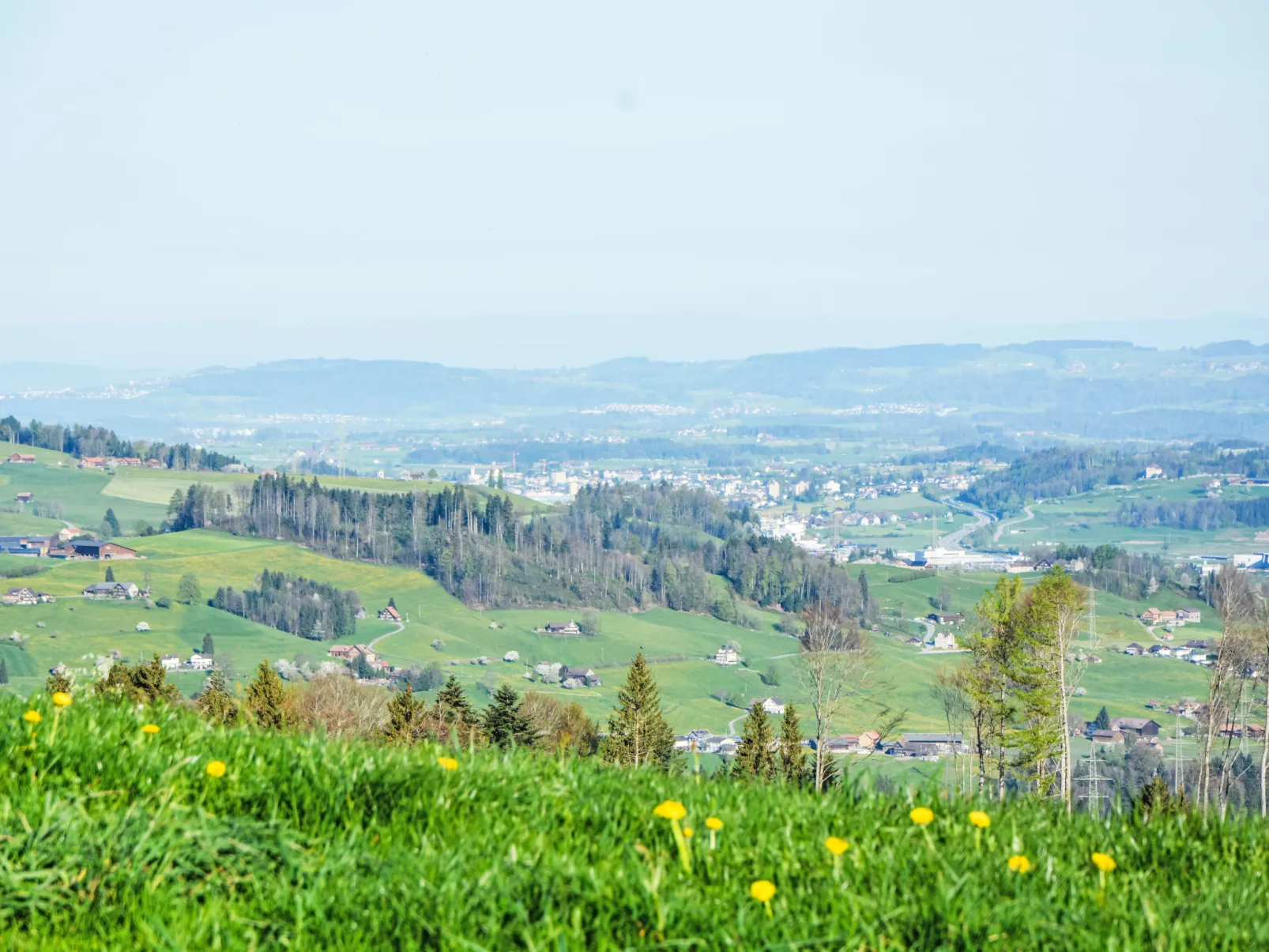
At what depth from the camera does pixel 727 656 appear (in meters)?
139

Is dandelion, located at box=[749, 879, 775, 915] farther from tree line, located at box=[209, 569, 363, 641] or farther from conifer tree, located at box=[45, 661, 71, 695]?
tree line, located at box=[209, 569, 363, 641]

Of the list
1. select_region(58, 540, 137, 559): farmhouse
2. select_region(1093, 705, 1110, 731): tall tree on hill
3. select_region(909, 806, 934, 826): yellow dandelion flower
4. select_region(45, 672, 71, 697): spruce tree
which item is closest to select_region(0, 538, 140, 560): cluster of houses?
select_region(58, 540, 137, 559): farmhouse

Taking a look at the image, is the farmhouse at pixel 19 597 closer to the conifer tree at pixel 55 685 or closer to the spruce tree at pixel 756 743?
the spruce tree at pixel 756 743

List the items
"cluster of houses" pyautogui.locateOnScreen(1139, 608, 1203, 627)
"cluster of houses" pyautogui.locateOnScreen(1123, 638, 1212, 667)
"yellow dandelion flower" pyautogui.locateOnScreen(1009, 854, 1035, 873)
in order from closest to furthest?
"yellow dandelion flower" pyautogui.locateOnScreen(1009, 854, 1035, 873), "cluster of houses" pyautogui.locateOnScreen(1123, 638, 1212, 667), "cluster of houses" pyautogui.locateOnScreen(1139, 608, 1203, 627)

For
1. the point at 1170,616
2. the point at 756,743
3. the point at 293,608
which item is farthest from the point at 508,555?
the point at 756,743

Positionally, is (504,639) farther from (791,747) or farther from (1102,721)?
(791,747)

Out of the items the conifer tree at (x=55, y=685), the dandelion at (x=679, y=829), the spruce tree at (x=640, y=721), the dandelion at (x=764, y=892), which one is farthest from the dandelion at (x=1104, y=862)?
the spruce tree at (x=640, y=721)

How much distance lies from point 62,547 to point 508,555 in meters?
61.9

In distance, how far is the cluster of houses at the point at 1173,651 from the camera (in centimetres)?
14012

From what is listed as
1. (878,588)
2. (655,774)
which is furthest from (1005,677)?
(878,588)

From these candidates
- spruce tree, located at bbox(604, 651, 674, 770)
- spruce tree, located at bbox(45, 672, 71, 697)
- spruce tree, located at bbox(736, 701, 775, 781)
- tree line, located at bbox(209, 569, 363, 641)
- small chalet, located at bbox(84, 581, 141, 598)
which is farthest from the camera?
tree line, located at bbox(209, 569, 363, 641)

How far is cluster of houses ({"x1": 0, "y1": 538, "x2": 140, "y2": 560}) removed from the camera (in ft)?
525

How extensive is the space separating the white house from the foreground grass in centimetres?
13337

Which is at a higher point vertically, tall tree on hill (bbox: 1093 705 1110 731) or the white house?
tall tree on hill (bbox: 1093 705 1110 731)
